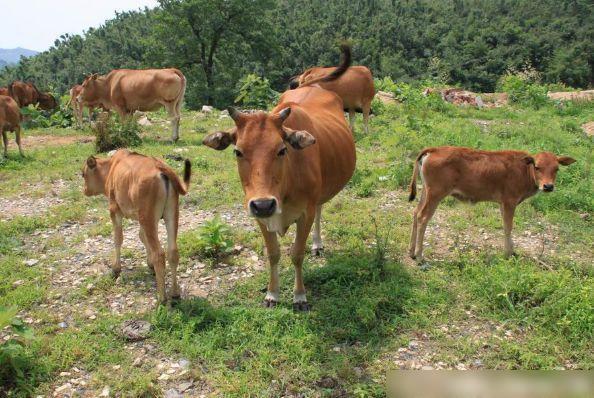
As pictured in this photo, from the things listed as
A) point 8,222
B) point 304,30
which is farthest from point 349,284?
point 304,30

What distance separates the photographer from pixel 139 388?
4191mm

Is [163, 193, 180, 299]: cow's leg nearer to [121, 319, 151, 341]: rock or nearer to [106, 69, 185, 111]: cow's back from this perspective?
[121, 319, 151, 341]: rock

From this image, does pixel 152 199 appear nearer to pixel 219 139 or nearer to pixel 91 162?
pixel 219 139

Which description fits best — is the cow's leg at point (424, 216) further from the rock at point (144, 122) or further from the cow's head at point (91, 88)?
the cow's head at point (91, 88)

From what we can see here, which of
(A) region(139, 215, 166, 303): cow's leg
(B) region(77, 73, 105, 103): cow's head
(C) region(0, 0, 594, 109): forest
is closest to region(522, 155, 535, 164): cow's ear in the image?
(A) region(139, 215, 166, 303): cow's leg

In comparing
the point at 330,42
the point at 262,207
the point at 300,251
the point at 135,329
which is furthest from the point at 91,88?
the point at 330,42

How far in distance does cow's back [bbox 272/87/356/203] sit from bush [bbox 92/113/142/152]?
6688 mm

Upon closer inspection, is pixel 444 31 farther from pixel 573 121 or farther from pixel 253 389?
pixel 253 389

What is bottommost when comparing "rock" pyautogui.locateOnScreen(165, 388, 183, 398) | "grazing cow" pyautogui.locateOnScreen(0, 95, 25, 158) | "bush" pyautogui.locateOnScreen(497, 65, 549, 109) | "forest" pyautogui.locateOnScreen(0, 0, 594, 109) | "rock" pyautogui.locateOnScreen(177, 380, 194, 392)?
"rock" pyautogui.locateOnScreen(165, 388, 183, 398)

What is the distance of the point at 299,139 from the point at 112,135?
9.17 meters

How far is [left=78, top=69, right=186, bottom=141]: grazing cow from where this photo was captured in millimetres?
14148

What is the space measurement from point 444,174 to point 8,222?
22.8 feet

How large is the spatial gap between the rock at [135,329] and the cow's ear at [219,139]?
2.05m

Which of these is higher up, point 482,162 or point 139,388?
point 482,162
